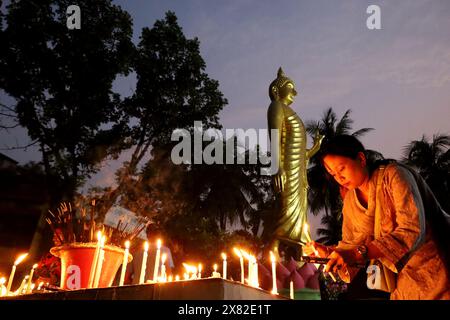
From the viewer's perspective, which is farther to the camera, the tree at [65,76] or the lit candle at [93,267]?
the tree at [65,76]

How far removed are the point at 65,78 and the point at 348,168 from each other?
1231cm

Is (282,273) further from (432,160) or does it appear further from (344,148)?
(432,160)

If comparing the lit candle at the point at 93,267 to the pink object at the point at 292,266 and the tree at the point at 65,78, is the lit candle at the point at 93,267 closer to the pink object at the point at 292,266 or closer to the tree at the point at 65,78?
the pink object at the point at 292,266

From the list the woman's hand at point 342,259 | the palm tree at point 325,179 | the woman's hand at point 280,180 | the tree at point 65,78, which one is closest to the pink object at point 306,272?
the woman's hand at point 280,180

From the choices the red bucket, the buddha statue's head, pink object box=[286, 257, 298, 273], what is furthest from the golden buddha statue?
the red bucket

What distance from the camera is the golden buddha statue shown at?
7945 millimetres

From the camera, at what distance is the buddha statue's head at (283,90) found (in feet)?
29.9

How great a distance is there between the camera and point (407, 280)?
1993 mm

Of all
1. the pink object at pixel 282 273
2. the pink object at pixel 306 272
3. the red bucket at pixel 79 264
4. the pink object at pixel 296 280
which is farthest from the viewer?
the pink object at pixel 306 272

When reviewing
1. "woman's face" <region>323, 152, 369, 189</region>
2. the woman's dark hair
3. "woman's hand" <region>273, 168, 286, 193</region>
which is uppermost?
"woman's hand" <region>273, 168, 286, 193</region>

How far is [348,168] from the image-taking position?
88.1 inches

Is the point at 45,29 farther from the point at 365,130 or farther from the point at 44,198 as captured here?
the point at 365,130

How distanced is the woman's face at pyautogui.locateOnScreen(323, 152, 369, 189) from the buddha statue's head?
6.96m

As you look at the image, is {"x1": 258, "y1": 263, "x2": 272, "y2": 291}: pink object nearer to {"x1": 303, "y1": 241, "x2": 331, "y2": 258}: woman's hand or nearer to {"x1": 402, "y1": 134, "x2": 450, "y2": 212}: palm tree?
{"x1": 303, "y1": 241, "x2": 331, "y2": 258}: woman's hand
